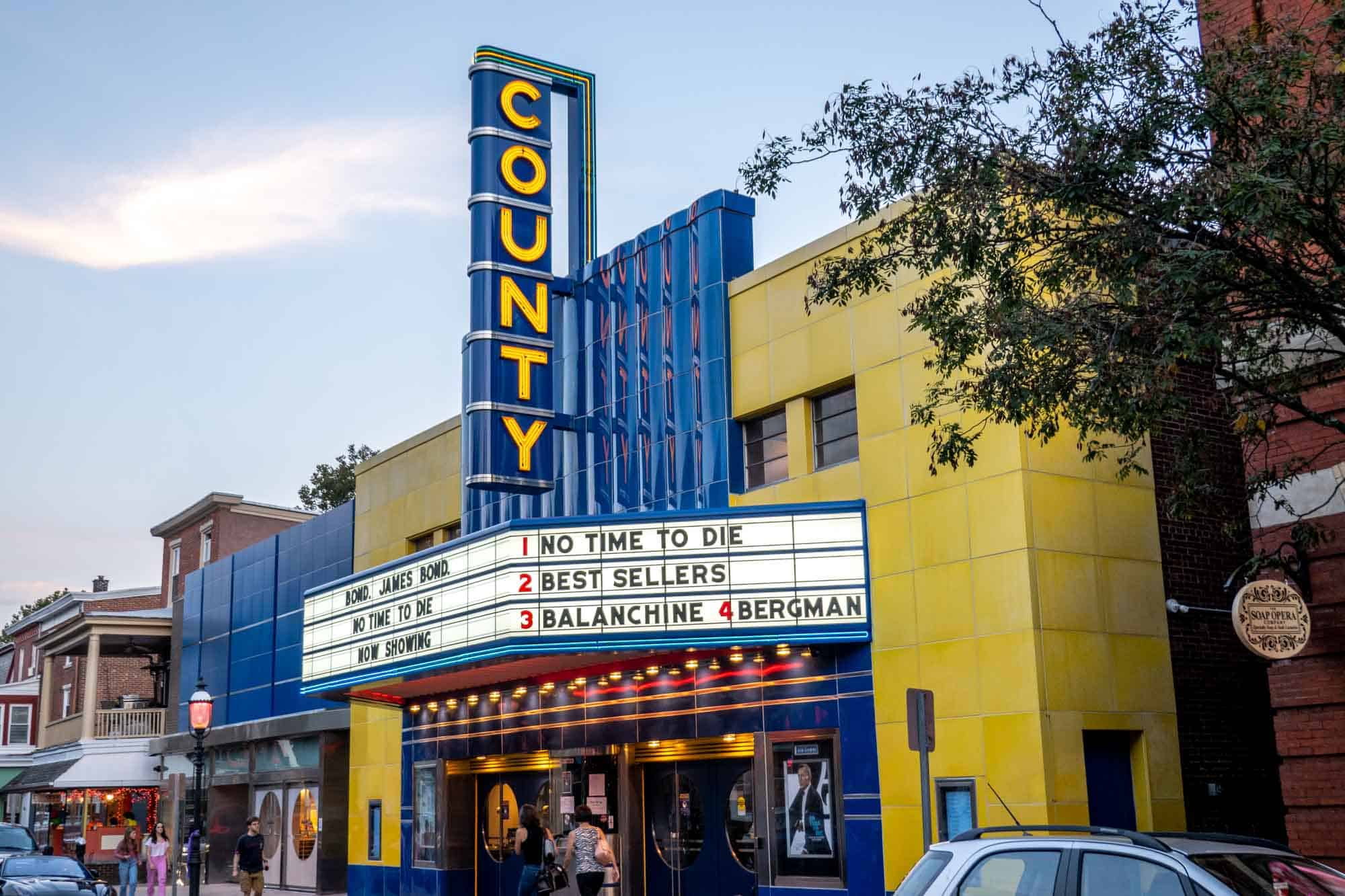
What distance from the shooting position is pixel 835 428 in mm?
19297

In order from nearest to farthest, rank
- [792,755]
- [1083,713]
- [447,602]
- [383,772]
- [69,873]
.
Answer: [1083,713], [792,755], [447,602], [69,873], [383,772]

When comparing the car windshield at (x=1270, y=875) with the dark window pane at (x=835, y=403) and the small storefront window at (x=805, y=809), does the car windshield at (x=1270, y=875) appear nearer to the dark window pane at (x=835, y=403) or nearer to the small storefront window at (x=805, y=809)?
the small storefront window at (x=805, y=809)

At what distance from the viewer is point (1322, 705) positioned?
Result: 1378 cm

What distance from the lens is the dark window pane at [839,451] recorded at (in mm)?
A: 18938

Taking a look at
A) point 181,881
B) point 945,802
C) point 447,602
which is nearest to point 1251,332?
point 945,802

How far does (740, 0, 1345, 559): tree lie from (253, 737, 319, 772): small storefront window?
22495 millimetres

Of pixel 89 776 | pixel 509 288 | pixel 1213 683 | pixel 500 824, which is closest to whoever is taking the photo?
pixel 1213 683

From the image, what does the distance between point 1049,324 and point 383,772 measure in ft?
66.5

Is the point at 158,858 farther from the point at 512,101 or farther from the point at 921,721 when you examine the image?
the point at 921,721

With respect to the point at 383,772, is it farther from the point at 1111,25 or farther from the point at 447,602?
the point at 1111,25

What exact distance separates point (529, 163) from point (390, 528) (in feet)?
30.2

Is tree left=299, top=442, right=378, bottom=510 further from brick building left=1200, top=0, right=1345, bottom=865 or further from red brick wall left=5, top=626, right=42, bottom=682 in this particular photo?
brick building left=1200, top=0, right=1345, bottom=865

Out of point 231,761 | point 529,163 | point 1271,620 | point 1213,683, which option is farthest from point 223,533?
point 1271,620

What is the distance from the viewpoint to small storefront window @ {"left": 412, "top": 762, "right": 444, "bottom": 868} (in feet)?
85.1
